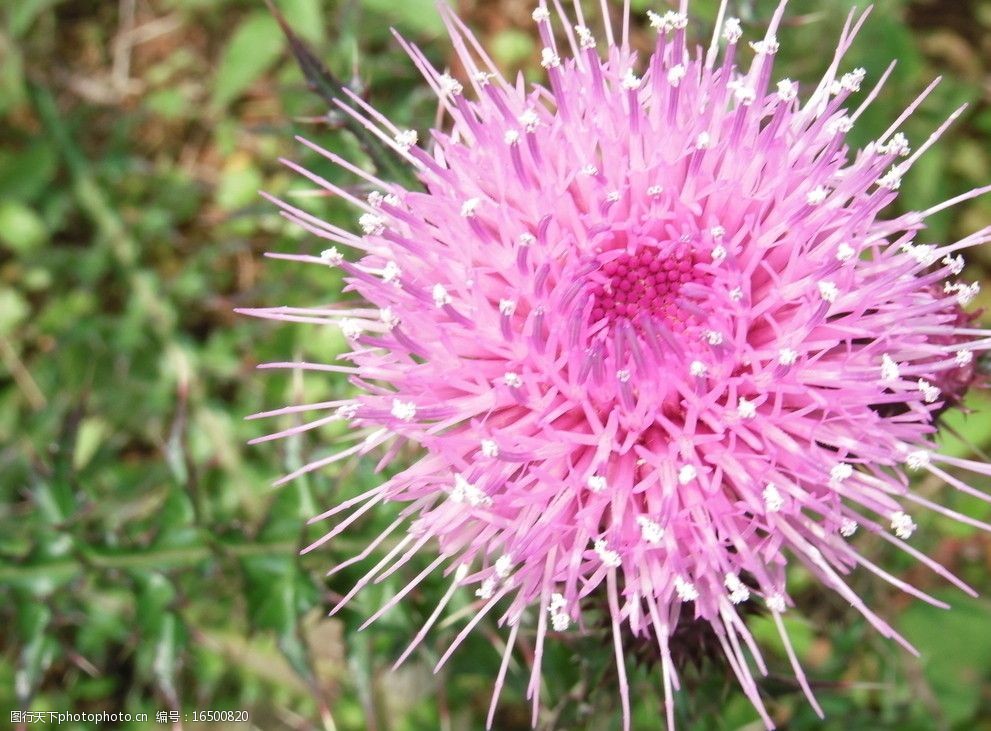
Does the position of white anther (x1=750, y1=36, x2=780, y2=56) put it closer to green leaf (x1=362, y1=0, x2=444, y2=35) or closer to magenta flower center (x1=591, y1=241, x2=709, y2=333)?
magenta flower center (x1=591, y1=241, x2=709, y2=333)

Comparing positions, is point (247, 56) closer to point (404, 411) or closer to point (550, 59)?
point (550, 59)

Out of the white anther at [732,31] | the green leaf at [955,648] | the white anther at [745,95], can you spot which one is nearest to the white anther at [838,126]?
the white anther at [745,95]

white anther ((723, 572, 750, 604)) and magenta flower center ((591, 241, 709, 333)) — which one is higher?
magenta flower center ((591, 241, 709, 333))

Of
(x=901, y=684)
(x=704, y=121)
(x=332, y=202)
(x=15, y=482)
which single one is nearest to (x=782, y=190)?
(x=704, y=121)

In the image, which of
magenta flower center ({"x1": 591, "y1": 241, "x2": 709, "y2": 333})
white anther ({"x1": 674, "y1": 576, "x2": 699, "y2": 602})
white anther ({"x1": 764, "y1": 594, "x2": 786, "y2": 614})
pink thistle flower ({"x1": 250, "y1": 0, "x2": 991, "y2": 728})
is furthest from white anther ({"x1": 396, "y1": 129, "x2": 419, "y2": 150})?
white anther ({"x1": 764, "y1": 594, "x2": 786, "y2": 614})

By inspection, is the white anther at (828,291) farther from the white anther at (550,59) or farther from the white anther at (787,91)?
the white anther at (550,59)

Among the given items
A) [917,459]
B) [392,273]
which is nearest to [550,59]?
[392,273]

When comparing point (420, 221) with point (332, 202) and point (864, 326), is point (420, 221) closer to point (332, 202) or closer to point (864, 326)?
point (864, 326)
